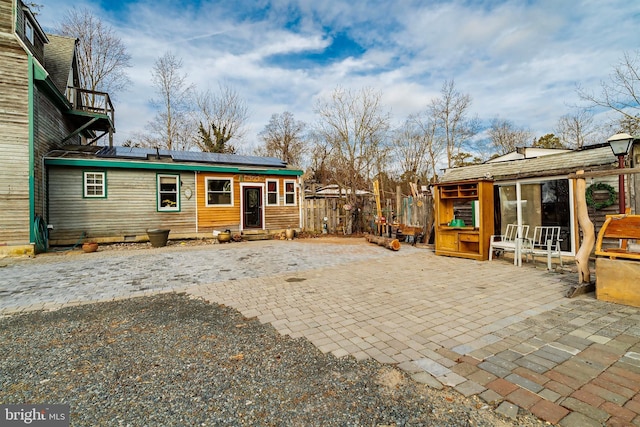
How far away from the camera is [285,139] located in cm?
3416

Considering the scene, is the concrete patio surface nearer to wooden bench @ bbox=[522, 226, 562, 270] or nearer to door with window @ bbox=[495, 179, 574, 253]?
wooden bench @ bbox=[522, 226, 562, 270]

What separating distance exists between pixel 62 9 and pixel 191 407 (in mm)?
27198

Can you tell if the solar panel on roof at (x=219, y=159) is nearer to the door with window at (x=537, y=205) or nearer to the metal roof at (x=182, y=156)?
the metal roof at (x=182, y=156)

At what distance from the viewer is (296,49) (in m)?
15.8

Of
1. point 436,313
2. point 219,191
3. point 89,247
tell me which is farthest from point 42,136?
point 436,313

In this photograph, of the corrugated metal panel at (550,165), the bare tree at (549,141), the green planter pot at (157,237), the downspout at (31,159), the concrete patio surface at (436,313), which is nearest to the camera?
the concrete patio surface at (436,313)

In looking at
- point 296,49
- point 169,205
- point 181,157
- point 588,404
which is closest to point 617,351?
point 588,404

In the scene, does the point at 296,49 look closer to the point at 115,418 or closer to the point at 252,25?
the point at 252,25

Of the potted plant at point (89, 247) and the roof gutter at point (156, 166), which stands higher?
the roof gutter at point (156, 166)

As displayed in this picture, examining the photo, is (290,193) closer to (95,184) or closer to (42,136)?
(95,184)

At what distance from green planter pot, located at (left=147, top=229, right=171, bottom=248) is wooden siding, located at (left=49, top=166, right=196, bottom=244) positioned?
1.07 m

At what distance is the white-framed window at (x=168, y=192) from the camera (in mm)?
11899

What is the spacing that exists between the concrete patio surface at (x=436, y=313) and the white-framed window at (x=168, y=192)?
4.35m

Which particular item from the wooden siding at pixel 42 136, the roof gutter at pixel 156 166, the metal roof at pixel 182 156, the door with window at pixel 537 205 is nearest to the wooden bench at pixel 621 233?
the door with window at pixel 537 205
